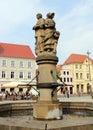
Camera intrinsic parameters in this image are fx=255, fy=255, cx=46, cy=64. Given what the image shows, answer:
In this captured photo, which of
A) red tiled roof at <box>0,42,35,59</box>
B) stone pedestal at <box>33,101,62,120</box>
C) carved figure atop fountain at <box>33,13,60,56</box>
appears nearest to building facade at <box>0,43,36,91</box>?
red tiled roof at <box>0,42,35,59</box>

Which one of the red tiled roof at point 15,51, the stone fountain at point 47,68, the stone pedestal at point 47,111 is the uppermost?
the red tiled roof at point 15,51

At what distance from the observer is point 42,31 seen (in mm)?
9734

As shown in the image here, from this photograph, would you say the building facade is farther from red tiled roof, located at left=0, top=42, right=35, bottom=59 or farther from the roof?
the roof

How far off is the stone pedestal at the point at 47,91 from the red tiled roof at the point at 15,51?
55.3 meters

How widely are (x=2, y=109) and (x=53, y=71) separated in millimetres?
4687

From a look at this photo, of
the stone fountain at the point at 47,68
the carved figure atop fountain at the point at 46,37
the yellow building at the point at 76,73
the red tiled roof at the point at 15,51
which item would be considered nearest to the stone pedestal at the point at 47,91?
the stone fountain at the point at 47,68

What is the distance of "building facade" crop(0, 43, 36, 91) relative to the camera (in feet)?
210

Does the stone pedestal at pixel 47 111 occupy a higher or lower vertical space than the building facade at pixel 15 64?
lower

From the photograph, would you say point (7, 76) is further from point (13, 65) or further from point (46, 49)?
point (46, 49)

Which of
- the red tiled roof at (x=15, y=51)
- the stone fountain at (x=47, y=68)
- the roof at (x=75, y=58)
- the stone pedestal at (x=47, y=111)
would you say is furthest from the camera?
the roof at (x=75, y=58)

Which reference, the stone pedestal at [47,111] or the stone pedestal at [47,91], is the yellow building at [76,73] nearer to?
the stone pedestal at [47,91]

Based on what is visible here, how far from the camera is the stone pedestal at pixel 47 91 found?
9.01 meters

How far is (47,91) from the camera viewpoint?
9.30 metres

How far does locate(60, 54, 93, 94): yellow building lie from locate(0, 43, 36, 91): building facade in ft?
55.3
